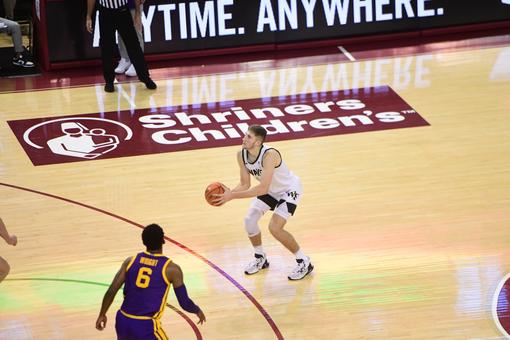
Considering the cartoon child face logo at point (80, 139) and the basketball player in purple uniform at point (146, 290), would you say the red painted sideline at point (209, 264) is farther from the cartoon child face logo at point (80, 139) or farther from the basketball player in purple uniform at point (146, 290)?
the basketball player in purple uniform at point (146, 290)

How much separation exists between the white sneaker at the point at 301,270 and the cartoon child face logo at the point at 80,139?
396cm

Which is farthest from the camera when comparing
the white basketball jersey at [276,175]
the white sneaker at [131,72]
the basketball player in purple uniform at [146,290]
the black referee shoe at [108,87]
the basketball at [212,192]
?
the white sneaker at [131,72]

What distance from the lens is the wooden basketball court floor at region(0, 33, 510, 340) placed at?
957cm

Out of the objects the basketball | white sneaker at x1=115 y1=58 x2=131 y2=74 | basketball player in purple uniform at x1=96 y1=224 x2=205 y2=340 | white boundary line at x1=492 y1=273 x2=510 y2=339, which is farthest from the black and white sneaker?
basketball player in purple uniform at x1=96 y1=224 x2=205 y2=340

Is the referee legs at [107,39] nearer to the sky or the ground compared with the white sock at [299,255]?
nearer to the sky

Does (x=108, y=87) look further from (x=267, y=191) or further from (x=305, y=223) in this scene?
(x=267, y=191)

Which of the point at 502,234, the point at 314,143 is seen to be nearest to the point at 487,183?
the point at 502,234

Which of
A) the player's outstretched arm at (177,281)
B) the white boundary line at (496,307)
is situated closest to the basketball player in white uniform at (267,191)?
the white boundary line at (496,307)

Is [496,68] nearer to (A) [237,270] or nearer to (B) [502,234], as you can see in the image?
(B) [502,234]

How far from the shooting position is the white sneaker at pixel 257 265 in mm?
10359

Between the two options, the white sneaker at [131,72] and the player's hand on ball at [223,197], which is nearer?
the player's hand on ball at [223,197]

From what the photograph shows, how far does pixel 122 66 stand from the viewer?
1617 centimetres

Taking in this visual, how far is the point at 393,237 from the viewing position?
11047 millimetres

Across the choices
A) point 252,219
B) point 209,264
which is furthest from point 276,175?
point 209,264
